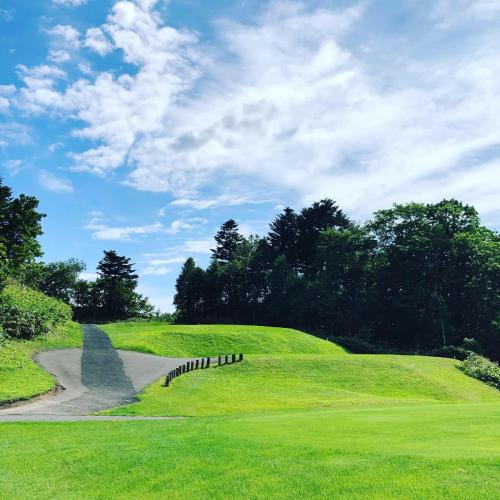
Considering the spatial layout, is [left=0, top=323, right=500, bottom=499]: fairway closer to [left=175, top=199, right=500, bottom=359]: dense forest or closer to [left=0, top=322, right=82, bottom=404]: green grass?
[left=0, top=322, right=82, bottom=404]: green grass

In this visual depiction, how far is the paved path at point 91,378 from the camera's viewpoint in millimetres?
24961

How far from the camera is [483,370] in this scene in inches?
2036

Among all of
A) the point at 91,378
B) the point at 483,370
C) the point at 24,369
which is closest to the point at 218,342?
the point at 91,378

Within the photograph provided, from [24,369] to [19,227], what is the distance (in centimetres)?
1837

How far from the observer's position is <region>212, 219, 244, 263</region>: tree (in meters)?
112

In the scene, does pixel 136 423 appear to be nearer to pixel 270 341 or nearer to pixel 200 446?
pixel 200 446

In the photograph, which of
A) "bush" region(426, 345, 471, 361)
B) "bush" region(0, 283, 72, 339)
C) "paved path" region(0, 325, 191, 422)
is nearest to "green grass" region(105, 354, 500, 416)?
"paved path" region(0, 325, 191, 422)

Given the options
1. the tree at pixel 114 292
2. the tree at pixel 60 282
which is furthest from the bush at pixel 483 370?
the tree at pixel 60 282

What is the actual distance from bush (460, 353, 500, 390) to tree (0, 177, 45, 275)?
146ft

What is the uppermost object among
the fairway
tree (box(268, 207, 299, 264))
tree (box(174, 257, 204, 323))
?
tree (box(268, 207, 299, 264))

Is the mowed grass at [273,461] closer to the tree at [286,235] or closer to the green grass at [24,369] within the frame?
the green grass at [24,369]

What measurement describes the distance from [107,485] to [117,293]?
8253cm

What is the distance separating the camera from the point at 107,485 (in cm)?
1017

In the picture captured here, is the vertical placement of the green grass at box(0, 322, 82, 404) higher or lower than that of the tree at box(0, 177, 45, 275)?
lower
